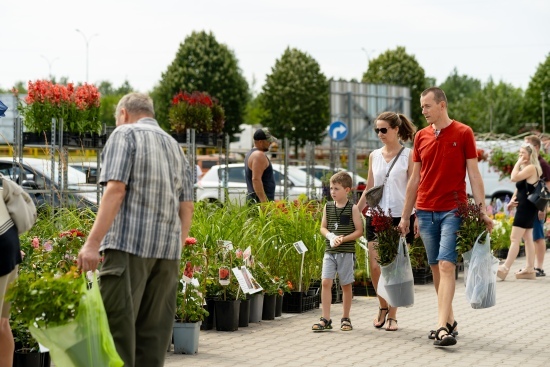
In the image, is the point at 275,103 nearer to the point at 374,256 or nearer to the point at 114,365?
the point at 374,256

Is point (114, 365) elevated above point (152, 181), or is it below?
below

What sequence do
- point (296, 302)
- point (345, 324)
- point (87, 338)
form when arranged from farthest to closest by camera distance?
point (296, 302) → point (345, 324) → point (87, 338)

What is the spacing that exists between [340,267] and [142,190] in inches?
167

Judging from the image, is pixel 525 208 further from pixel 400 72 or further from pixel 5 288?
pixel 400 72

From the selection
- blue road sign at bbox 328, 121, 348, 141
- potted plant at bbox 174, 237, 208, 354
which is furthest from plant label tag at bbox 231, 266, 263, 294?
blue road sign at bbox 328, 121, 348, 141

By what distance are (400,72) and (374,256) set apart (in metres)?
67.2

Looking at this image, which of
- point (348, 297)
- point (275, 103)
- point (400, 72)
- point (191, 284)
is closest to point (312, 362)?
point (191, 284)

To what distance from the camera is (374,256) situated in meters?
9.43

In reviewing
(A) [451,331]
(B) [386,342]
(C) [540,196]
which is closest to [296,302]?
(B) [386,342]

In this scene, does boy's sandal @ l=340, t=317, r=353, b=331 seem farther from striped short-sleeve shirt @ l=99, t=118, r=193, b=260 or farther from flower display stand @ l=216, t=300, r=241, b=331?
striped short-sleeve shirt @ l=99, t=118, r=193, b=260

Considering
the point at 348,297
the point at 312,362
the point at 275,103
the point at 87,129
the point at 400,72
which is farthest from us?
the point at 400,72

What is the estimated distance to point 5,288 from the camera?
226 inches

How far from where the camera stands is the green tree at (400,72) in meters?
75.4

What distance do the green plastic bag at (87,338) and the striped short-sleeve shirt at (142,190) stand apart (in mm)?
323
